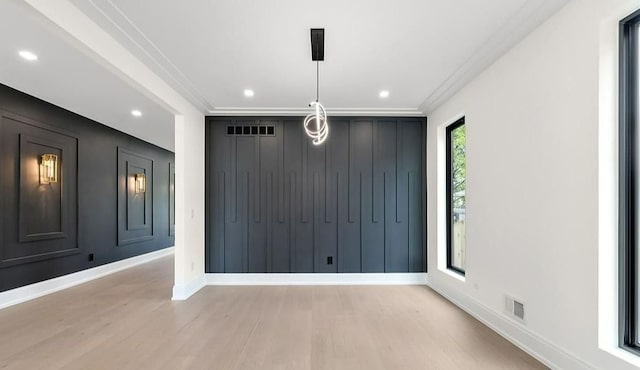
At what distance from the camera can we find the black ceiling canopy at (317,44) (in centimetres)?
308

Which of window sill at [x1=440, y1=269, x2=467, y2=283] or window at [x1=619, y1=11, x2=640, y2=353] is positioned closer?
window at [x1=619, y1=11, x2=640, y2=353]

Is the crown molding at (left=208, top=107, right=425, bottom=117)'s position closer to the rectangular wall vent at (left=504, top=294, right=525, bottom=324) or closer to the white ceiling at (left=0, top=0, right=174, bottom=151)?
the white ceiling at (left=0, top=0, right=174, bottom=151)

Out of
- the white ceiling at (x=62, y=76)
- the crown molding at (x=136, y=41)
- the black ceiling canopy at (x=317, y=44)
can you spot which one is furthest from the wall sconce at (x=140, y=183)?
the black ceiling canopy at (x=317, y=44)

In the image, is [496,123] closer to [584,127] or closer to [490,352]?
[584,127]

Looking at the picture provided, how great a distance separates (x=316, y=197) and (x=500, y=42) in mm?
3473

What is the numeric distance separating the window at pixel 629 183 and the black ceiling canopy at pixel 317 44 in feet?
7.15

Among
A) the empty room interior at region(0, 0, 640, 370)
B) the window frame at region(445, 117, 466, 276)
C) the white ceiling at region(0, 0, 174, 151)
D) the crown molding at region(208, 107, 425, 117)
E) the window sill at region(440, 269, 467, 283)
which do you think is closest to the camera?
the empty room interior at region(0, 0, 640, 370)

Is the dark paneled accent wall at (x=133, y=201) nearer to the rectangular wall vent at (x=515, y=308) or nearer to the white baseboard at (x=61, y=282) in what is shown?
the white baseboard at (x=61, y=282)

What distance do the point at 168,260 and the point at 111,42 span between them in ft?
20.2

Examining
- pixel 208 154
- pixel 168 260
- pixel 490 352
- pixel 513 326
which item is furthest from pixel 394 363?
pixel 168 260

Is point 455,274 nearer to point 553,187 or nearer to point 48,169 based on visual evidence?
point 553,187

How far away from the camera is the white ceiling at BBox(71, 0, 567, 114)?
108 inches

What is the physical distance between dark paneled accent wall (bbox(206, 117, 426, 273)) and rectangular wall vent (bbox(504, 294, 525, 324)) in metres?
2.41

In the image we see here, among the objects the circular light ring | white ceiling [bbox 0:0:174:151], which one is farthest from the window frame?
white ceiling [bbox 0:0:174:151]
